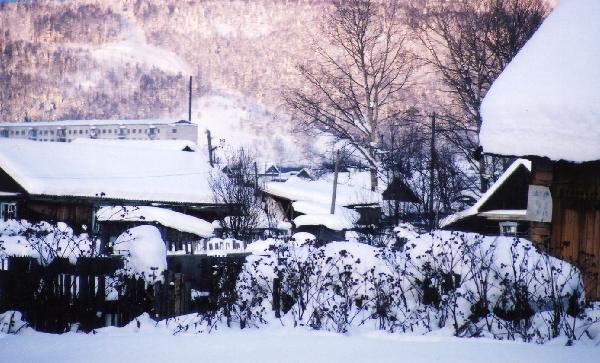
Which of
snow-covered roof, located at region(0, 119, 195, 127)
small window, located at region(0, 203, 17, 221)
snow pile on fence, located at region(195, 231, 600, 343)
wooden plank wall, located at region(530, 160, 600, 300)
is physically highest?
snow-covered roof, located at region(0, 119, 195, 127)

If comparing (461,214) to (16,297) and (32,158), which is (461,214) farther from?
(32,158)

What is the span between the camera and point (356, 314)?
25.4 feet

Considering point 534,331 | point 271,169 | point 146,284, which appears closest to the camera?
point 534,331

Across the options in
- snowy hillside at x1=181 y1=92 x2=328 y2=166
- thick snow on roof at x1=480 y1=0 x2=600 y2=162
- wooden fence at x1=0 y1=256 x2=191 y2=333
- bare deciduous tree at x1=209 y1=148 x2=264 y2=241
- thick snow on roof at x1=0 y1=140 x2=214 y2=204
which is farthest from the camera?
snowy hillside at x1=181 y1=92 x2=328 y2=166

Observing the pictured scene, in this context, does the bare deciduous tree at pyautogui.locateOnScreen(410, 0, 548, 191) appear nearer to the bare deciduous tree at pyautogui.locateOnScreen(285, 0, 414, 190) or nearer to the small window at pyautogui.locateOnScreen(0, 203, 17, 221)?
the bare deciduous tree at pyautogui.locateOnScreen(285, 0, 414, 190)

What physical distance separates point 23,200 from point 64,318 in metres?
25.6

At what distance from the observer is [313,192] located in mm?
42156

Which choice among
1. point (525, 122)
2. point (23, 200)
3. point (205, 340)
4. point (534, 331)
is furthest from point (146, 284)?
point (23, 200)

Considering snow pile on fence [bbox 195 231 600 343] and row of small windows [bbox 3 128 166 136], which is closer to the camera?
snow pile on fence [bbox 195 231 600 343]

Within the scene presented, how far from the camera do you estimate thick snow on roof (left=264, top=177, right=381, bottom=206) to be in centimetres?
3947

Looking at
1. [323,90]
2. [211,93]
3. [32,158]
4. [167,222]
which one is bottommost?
[167,222]

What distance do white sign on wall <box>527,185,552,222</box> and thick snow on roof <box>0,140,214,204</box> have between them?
23.5 meters

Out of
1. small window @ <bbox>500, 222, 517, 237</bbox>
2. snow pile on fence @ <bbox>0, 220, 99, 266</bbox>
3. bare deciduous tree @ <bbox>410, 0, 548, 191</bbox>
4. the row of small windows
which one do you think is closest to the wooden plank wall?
snow pile on fence @ <bbox>0, 220, 99, 266</bbox>

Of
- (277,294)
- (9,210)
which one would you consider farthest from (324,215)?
(277,294)
